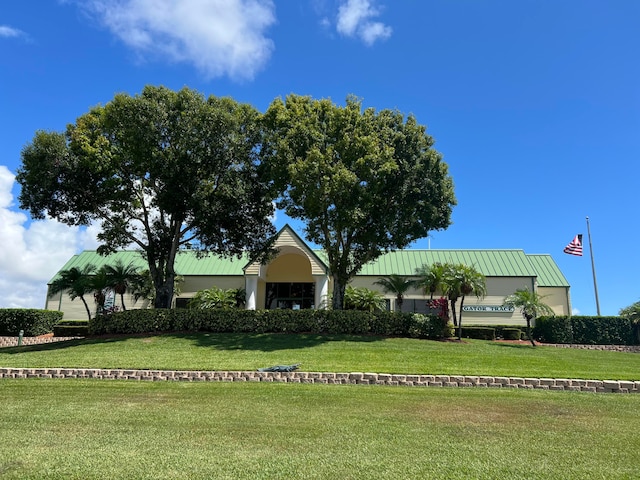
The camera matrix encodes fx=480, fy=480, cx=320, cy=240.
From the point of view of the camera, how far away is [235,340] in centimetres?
2036

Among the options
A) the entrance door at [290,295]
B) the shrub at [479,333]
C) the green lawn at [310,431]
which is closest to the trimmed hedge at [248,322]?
the shrub at [479,333]

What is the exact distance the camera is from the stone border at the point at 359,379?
11625mm

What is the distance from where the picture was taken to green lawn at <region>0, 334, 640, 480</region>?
224 inches

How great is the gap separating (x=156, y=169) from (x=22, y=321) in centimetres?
1431

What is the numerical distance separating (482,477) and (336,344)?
14.3 metres

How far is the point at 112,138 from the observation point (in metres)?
22.9

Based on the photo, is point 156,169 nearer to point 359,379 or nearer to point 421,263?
point 359,379

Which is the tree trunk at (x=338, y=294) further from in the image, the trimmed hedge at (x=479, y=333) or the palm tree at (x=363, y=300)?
the trimmed hedge at (x=479, y=333)

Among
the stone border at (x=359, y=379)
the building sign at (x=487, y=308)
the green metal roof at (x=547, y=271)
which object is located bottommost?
the stone border at (x=359, y=379)

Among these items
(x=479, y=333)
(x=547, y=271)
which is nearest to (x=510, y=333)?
(x=479, y=333)

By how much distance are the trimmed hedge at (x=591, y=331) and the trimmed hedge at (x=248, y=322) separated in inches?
474

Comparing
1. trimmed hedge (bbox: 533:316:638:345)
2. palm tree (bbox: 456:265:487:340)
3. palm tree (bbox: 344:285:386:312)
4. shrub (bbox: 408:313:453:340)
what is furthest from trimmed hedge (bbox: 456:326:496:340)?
shrub (bbox: 408:313:453:340)

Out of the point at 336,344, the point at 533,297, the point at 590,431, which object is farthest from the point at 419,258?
the point at 590,431

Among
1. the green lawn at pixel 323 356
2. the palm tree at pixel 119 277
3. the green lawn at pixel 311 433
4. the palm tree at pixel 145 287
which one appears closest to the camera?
the green lawn at pixel 311 433
